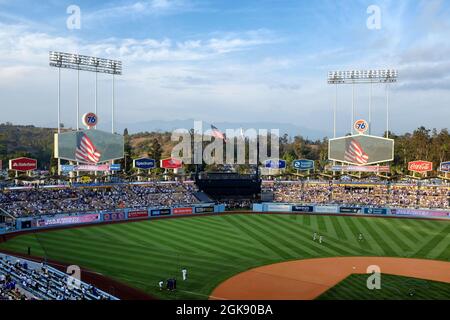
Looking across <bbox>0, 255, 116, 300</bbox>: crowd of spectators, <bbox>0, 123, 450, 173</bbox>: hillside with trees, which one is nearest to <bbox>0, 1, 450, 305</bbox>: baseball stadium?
<bbox>0, 255, 116, 300</bbox>: crowd of spectators

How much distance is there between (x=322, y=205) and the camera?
189ft

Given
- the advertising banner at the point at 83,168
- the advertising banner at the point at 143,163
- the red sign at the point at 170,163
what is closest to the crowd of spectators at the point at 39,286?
the advertising banner at the point at 83,168

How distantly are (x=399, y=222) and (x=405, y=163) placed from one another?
59163mm

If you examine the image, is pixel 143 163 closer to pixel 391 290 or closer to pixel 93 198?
pixel 93 198

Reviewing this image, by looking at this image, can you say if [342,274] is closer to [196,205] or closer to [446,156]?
[196,205]

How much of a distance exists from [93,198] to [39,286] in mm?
34922

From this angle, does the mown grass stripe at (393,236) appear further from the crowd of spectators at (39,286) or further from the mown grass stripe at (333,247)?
the crowd of spectators at (39,286)

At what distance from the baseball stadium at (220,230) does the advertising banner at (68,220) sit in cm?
11

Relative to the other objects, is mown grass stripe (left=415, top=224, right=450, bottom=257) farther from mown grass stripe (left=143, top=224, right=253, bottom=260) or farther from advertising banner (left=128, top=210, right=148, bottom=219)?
advertising banner (left=128, top=210, right=148, bottom=219)

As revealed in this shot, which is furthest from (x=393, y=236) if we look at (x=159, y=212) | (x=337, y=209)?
(x=159, y=212)

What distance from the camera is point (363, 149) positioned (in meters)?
64.8

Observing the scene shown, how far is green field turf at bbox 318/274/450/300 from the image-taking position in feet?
75.7

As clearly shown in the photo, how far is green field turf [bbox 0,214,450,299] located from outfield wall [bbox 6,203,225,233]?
9.22 ft
